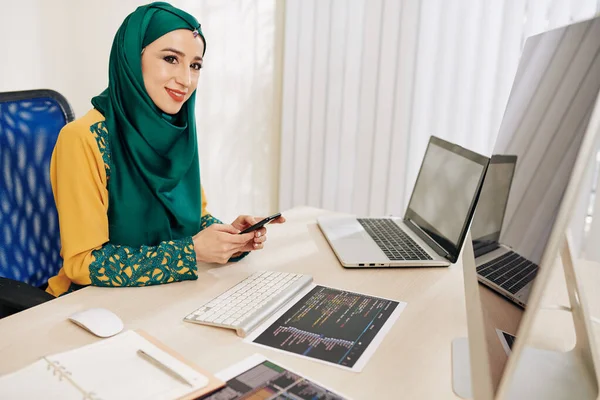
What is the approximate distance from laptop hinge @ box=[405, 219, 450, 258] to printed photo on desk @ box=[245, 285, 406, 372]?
0.30 metres

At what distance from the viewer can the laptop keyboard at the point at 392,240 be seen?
1.26 m

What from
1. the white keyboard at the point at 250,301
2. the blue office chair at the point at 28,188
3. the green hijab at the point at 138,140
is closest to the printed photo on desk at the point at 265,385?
the white keyboard at the point at 250,301

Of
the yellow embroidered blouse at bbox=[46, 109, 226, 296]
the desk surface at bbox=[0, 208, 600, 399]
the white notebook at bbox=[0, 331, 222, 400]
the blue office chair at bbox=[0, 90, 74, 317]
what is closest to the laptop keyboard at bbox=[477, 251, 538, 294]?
the desk surface at bbox=[0, 208, 600, 399]

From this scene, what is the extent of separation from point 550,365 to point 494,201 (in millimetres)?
278

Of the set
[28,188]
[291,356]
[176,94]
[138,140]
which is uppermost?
[176,94]

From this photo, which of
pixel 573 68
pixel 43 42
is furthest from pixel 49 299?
pixel 43 42

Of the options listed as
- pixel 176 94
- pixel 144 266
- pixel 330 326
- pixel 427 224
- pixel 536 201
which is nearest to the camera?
pixel 536 201

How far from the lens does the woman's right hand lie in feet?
3.72

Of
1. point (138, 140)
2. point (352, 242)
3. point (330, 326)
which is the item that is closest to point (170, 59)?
point (138, 140)

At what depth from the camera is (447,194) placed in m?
1.37

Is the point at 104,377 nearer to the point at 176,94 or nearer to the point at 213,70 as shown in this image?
the point at 176,94

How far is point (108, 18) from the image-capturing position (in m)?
2.13

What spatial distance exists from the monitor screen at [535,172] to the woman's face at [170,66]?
2.68 feet

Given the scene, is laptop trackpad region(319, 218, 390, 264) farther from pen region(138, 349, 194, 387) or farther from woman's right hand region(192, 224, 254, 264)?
pen region(138, 349, 194, 387)
